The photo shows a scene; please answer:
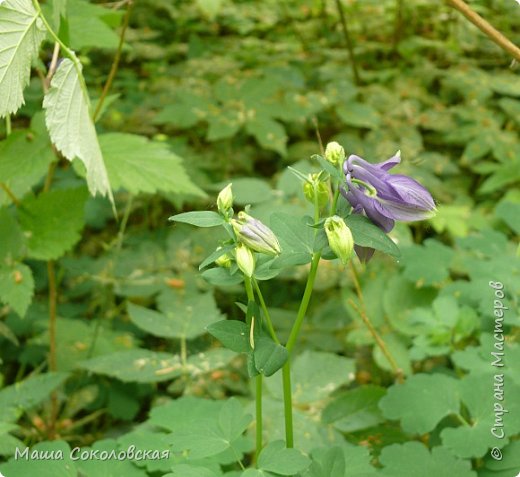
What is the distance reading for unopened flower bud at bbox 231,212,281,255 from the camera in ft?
2.77

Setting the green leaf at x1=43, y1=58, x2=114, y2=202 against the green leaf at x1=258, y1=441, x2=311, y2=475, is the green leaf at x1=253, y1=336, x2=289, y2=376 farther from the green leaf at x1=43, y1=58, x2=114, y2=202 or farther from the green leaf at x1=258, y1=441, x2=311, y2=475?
the green leaf at x1=43, y1=58, x2=114, y2=202

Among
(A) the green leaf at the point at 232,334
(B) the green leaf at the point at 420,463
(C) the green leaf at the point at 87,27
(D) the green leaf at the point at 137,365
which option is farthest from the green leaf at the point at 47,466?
(C) the green leaf at the point at 87,27

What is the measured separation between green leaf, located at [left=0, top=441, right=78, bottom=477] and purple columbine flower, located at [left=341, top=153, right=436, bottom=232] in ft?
2.31

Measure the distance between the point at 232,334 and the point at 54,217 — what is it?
88 cm

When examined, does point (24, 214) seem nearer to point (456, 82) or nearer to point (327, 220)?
point (327, 220)

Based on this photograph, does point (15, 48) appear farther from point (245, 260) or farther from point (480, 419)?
point (480, 419)

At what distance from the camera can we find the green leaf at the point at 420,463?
1157 mm

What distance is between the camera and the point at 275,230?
94 cm

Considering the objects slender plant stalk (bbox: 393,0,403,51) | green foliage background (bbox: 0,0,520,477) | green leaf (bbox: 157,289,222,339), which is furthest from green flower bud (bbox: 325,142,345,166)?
slender plant stalk (bbox: 393,0,403,51)

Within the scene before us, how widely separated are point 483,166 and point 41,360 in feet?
5.98

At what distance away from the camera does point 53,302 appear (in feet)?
5.63

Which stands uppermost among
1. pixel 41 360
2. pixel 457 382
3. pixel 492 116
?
pixel 457 382

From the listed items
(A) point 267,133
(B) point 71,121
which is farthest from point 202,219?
(A) point 267,133

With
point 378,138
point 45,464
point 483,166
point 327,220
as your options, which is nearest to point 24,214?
point 45,464
